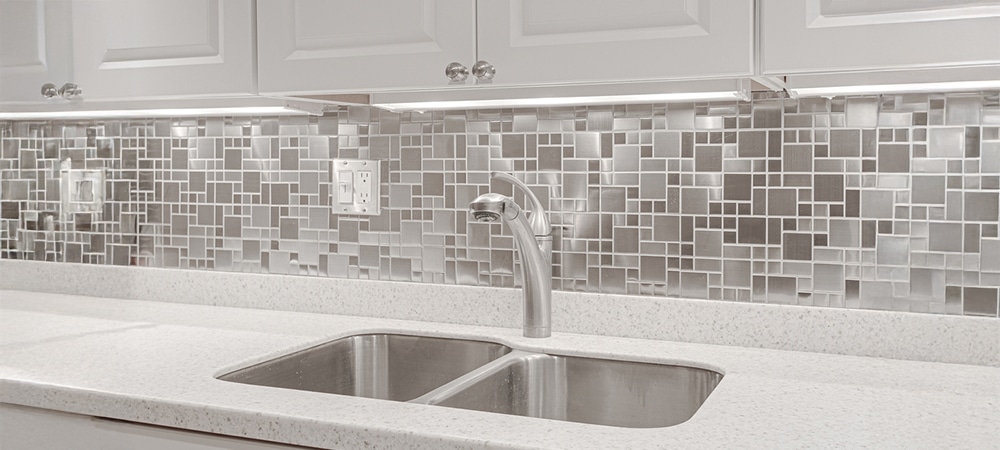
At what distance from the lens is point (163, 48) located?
1.68 metres

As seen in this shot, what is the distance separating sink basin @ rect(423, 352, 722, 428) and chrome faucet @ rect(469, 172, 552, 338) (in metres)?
0.10

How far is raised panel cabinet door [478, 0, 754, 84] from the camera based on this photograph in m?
1.24

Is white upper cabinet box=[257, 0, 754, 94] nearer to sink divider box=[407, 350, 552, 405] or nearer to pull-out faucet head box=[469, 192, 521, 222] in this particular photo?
pull-out faucet head box=[469, 192, 521, 222]

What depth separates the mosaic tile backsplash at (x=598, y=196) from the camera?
148 centimetres

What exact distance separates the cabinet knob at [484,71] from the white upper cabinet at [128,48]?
501mm

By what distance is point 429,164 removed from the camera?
1871 mm

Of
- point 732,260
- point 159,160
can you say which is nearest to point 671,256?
point 732,260

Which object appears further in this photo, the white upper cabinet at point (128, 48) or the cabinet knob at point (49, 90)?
the cabinet knob at point (49, 90)

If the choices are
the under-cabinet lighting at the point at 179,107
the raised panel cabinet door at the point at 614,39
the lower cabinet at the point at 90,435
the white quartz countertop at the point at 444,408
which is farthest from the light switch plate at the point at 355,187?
the lower cabinet at the point at 90,435

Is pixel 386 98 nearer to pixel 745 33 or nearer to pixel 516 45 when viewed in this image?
pixel 516 45

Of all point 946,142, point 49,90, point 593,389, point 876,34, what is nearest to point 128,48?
point 49,90

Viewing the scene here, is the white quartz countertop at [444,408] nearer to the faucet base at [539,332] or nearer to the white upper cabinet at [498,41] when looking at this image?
the faucet base at [539,332]

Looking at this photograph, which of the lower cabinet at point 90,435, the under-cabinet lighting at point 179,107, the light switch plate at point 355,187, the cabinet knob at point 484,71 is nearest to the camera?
the lower cabinet at point 90,435

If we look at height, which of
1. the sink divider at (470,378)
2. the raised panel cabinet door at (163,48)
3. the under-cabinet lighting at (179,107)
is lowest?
the sink divider at (470,378)
